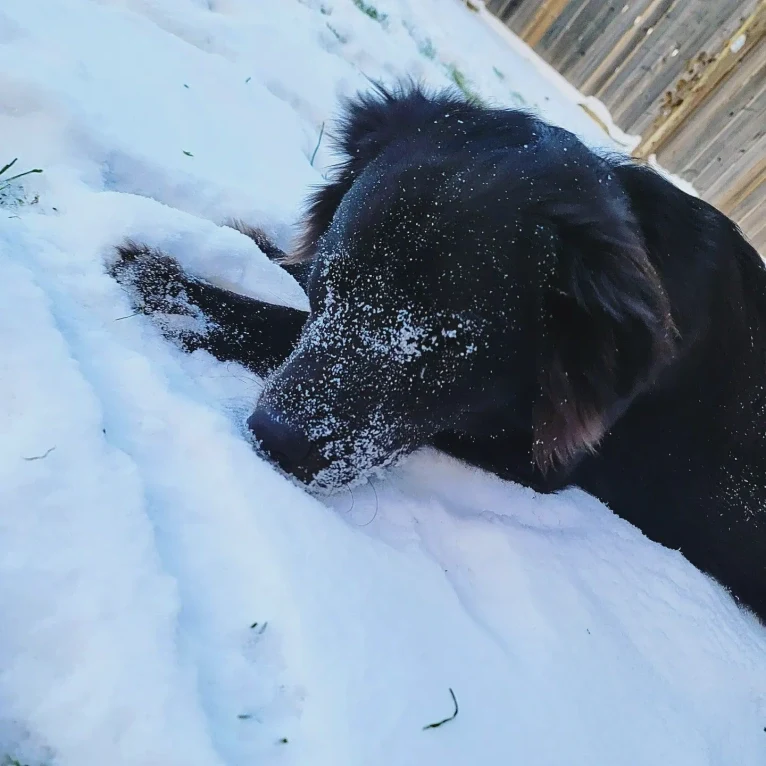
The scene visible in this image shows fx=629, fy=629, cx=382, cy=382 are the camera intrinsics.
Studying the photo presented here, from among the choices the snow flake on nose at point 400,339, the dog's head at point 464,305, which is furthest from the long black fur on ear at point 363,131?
the snow flake on nose at point 400,339

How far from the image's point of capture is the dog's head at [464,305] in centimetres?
156

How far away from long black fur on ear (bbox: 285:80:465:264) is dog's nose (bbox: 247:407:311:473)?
0.92 metres

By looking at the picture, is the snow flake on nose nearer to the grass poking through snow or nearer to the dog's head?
the dog's head

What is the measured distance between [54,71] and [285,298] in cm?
120

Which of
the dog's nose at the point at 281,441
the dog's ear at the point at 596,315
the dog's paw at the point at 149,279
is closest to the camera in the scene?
the dog's nose at the point at 281,441

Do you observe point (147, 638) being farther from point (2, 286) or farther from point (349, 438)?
point (2, 286)

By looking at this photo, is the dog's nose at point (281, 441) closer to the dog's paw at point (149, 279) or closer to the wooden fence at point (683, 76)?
the dog's paw at point (149, 279)

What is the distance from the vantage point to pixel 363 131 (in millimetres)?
2154

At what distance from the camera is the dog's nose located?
5.07ft

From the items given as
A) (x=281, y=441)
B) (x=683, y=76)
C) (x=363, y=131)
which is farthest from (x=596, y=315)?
(x=683, y=76)

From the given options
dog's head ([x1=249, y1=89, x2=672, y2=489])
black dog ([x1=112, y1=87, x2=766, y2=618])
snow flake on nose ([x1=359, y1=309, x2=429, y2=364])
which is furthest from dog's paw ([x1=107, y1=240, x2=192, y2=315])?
snow flake on nose ([x1=359, y1=309, x2=429, y2=364])

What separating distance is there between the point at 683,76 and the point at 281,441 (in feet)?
21.0

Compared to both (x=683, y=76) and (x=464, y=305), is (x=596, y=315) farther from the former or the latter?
(x=683, y=76)

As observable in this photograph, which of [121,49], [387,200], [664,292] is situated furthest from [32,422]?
[121,49]
